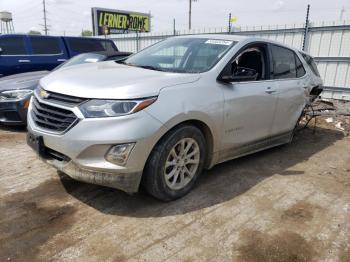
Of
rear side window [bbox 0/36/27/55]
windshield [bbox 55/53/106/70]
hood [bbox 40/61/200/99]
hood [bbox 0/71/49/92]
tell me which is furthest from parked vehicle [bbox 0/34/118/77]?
hood [bbox 40/61/200/99]

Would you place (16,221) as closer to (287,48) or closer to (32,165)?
(32,165)

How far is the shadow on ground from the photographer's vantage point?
10.4 feet

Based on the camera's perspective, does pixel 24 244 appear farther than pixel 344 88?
No

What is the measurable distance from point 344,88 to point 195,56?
697 cm

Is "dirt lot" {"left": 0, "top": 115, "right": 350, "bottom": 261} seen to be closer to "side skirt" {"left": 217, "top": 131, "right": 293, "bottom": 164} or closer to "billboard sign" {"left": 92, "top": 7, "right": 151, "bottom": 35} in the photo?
"side skirt" {"left": 217, "top": 131, "right": 293, "bottom": 164}

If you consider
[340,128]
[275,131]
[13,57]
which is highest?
[13,57]

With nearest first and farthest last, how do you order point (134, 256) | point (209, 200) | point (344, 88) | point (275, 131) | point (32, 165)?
point (134, 256)
point (209, 200)
point (32, 165)
point (275, 131)
point (344, 88)

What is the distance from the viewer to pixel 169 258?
2.47 metres

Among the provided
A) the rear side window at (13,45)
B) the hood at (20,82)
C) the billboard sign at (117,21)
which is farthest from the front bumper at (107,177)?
the billboard sign at (117,21)

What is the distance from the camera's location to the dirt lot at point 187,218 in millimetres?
2559

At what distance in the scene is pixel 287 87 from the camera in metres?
4.46

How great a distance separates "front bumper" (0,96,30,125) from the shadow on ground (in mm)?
2120

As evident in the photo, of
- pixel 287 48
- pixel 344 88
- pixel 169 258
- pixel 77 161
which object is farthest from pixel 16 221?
pixel 344 88

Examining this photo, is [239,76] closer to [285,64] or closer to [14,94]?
[285,64]
